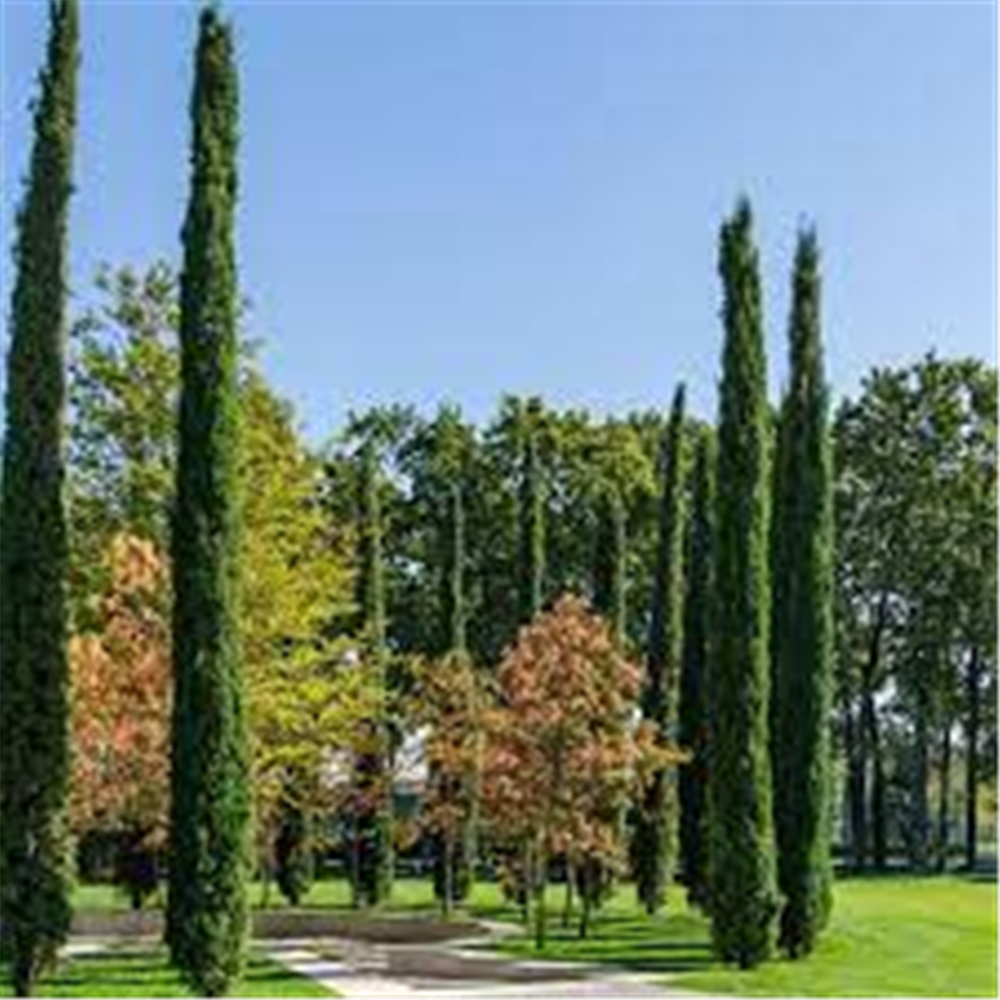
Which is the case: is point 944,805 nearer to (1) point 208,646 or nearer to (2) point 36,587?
(1) point 208,646

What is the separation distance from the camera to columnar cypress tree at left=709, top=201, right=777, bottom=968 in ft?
93.6

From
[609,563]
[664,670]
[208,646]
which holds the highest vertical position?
[609,563]

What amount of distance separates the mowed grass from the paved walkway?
37.1 inches

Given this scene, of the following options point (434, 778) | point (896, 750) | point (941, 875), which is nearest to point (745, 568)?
point (434, 778)

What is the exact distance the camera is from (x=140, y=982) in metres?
22.0

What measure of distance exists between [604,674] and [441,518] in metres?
30.3

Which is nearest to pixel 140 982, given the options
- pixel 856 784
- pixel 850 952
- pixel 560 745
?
pixel 560 745

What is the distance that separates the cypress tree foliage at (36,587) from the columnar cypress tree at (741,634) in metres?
11.4

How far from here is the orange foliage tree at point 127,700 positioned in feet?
94.6

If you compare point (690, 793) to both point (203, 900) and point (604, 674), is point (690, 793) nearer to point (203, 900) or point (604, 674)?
point (604, 674)

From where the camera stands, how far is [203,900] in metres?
21.0

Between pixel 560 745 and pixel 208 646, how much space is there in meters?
12.0

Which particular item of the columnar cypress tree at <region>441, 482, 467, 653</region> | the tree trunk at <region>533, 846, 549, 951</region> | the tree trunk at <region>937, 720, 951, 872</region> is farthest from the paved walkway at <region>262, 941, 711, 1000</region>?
the tree trunk at <region>937, 720, 951, 872</region>

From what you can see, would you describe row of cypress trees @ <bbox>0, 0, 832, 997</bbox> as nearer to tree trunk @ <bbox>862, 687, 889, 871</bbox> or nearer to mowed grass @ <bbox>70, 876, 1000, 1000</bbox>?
mowed grass @ <bbox>70, 876, 1000, 1000</bbox>
